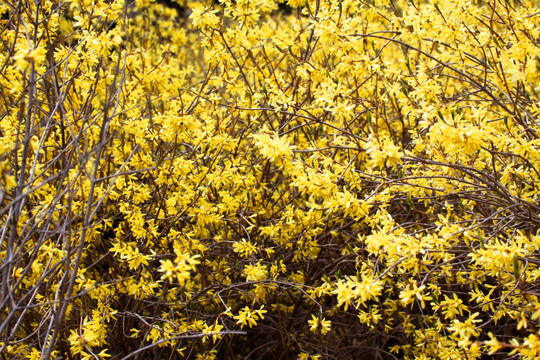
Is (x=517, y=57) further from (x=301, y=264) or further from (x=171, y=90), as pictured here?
(x=171, y=90)

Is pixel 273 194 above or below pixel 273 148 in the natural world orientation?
below

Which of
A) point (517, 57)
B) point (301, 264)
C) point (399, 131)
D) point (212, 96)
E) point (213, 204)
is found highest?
point (517, 57)

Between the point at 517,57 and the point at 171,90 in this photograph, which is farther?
the point at 171,90

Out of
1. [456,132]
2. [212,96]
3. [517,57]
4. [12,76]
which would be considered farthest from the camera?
[212,96]

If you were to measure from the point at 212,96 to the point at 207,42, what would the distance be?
37 cm

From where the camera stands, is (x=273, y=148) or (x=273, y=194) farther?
(x=273, y=194)

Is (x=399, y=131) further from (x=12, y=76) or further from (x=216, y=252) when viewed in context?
(x=12, y=76)

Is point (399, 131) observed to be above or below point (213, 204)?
above

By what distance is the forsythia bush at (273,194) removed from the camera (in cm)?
228

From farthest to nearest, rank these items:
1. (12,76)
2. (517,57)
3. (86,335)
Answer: (12,76)
(517,57)
(86,335)

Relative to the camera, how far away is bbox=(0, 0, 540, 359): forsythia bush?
7.48 ft

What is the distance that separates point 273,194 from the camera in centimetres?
351

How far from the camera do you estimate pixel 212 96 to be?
326cm

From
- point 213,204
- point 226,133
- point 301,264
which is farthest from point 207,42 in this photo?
point 301,264
